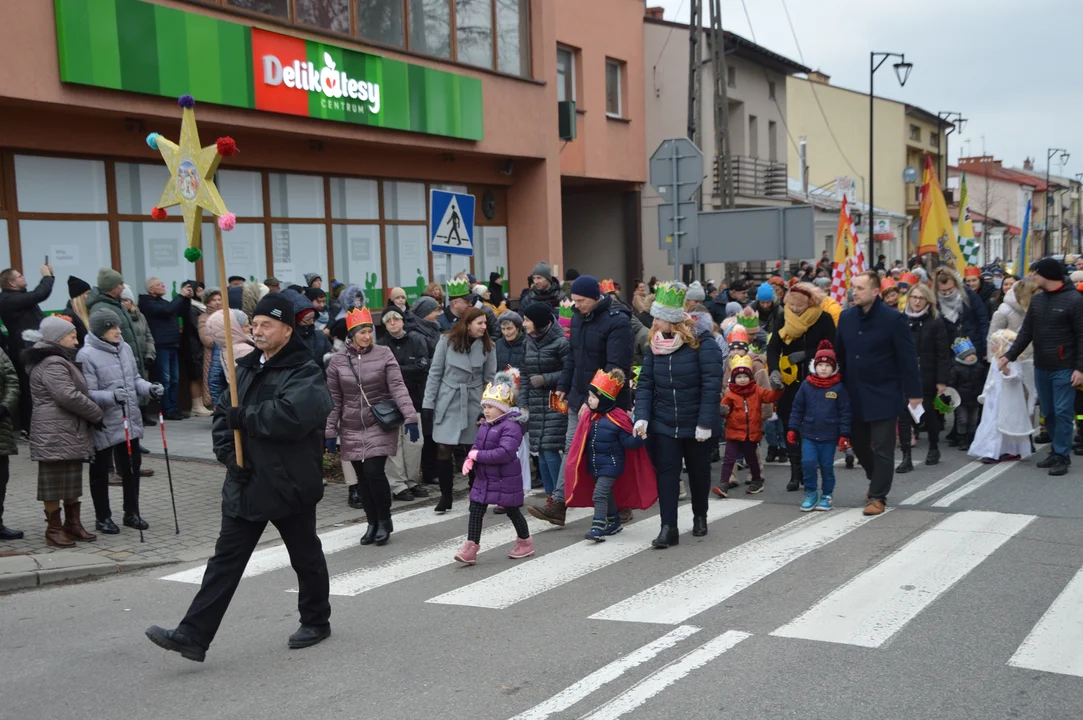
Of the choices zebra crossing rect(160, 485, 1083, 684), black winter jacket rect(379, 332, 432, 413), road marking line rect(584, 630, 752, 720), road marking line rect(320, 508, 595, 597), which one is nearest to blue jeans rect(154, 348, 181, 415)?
black winter jacket rect(379, 332, 432, 413)

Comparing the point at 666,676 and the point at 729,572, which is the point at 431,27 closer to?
the point at 729,572

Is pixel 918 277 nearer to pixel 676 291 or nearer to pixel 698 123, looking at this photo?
pixel 676 291

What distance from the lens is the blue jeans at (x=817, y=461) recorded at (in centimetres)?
950

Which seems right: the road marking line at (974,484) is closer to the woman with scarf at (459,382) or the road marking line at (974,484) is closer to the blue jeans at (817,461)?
the blue jeans at (817,461)

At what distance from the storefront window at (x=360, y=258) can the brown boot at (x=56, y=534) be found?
34.1 feet

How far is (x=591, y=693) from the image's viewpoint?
5.07 m

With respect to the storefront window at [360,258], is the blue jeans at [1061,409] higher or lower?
lower

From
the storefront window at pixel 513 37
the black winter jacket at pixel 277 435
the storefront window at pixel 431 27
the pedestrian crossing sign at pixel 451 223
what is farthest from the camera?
the storefront window at pixel 513 37

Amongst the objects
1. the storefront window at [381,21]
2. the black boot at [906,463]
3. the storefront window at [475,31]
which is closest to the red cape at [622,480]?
the black boot at [906,463]

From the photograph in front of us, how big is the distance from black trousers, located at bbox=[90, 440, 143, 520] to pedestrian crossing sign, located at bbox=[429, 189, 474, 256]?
4246 millimetres

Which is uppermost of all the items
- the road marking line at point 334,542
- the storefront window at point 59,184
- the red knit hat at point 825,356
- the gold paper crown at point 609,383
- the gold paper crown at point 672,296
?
the storefront window at point 59,184

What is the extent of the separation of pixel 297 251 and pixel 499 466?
1082 cm

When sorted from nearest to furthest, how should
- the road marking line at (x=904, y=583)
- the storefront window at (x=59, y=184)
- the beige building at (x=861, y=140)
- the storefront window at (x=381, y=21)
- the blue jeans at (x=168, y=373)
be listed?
the road marking line at (x=904, y=583)
the storefront window at (x=59, y=184)
the blue jeans at (x=168, y=373)
the storefront window at (x=381, y=21)
the beige building at (x=861, y=140)

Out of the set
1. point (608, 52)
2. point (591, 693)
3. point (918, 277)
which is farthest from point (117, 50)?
point (608, 52)
